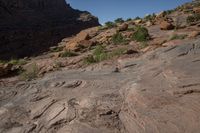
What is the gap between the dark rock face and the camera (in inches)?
1430

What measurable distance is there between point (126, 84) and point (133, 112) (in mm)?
1771

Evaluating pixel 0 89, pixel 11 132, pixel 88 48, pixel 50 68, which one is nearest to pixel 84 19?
pixel 88 48

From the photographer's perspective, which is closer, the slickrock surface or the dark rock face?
the slickrock surface

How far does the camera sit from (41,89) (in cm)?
962

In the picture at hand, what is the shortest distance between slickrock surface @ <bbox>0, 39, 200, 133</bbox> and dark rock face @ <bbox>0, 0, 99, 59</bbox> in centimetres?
2183

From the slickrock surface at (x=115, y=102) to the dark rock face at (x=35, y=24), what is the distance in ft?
71.6

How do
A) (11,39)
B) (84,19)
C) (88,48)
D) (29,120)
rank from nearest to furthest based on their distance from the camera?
(29,120) < (88,48) < (11,39) < (84,19)

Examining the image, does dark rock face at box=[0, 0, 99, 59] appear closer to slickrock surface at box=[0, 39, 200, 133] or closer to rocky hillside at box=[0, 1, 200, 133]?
rocky hillside at box=[0, 1, 200, 133]

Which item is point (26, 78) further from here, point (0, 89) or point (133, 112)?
point (133, 112)

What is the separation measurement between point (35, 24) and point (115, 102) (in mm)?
41784

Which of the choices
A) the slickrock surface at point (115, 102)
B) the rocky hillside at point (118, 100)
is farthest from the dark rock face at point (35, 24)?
the slickrock surface at point (115, 102)

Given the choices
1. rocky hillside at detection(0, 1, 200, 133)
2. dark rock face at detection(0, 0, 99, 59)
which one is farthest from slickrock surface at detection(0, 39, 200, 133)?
dark rock face at detection(0, 0, 99, 59)

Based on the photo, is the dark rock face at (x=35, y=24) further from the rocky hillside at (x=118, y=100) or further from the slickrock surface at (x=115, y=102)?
the slickrock surface at (x=115, y=102)

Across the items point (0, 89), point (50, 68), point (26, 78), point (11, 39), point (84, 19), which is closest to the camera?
point (0, 89)
